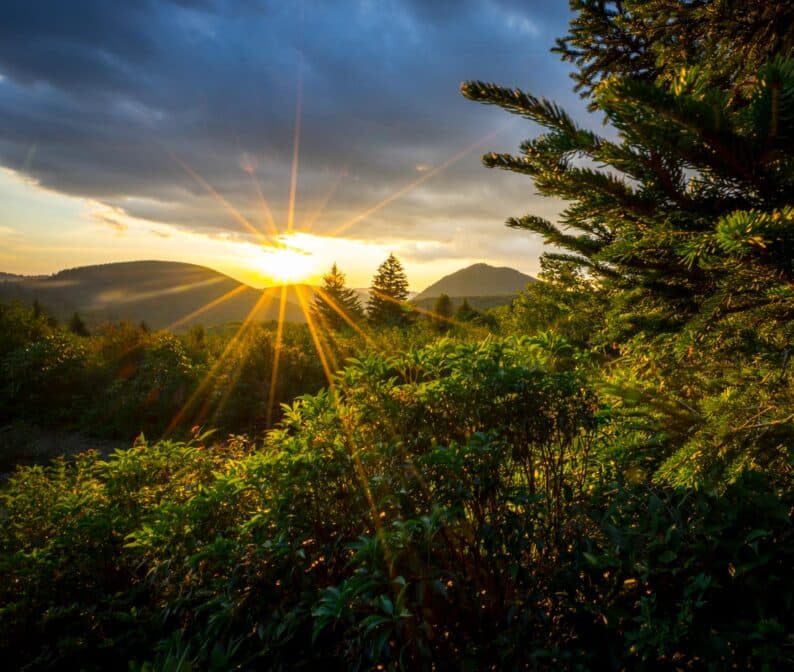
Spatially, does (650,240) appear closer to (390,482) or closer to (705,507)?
(705,507)

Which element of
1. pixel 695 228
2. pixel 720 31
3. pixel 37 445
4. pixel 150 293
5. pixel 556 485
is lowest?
pixel 37 445

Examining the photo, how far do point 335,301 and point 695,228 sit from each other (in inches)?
1464

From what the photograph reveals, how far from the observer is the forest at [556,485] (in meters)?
1.02

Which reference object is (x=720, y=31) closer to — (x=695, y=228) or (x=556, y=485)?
(x=695, y=228)

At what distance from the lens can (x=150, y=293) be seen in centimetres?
14938

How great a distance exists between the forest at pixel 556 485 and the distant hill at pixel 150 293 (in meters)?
123

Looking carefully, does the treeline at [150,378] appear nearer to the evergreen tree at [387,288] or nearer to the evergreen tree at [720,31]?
the evergreen tree at [720,31]

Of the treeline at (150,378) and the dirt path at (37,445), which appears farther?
the treeline at (150,378)

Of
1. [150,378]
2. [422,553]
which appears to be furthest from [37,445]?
[422,553]

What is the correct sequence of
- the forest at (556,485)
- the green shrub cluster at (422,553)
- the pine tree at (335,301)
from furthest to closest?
the pine tree at (335,301) < the green shrub cluster at (422,553) < the forest at (556,485)

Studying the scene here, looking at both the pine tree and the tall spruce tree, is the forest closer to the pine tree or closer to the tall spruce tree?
the tall spruce tree

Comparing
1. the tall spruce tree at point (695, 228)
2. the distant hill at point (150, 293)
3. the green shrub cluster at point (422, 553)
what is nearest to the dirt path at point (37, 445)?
the green shrub cluster at point (422, 553)

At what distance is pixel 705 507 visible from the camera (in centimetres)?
214

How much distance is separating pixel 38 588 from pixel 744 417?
4.30m
